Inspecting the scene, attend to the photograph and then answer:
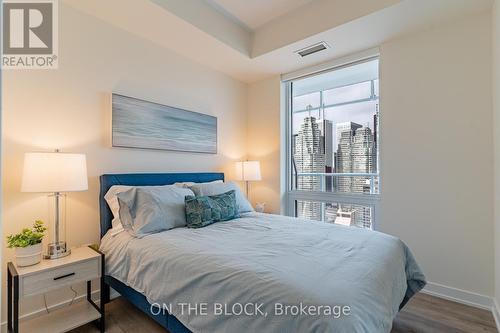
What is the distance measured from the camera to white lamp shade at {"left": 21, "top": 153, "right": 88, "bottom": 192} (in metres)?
1.79

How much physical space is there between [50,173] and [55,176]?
1.4 inches

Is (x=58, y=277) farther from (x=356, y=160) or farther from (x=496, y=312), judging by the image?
(x=496, y=312)

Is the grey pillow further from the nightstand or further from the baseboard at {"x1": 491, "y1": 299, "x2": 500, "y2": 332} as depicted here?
the baseboard at {"x1": 491, "y1": 299, "x2": 500, "y2": 332}

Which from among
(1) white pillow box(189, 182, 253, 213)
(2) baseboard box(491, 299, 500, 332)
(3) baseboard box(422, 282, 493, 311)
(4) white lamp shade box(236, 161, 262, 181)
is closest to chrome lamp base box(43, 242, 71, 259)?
(1) white pillow box(189, 182, 253, 213)

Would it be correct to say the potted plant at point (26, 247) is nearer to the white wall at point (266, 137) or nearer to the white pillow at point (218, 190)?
the white pillow at point (218, 190)

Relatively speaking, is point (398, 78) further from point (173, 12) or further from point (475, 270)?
point (173, 12)

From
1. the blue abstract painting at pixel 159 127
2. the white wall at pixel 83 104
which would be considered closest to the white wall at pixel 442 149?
the blue abstract painting at pixel 159 127

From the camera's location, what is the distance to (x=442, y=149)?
252cm

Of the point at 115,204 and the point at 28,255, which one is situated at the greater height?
the point at 115,204

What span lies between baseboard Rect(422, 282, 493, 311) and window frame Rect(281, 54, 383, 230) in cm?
75

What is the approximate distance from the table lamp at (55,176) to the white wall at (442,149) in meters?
2.90

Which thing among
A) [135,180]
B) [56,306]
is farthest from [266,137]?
[56,306]

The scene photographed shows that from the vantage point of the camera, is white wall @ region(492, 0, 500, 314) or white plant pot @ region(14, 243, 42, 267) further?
white wall @ region(492, 0, 500, 314)

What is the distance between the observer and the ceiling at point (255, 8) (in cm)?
275
